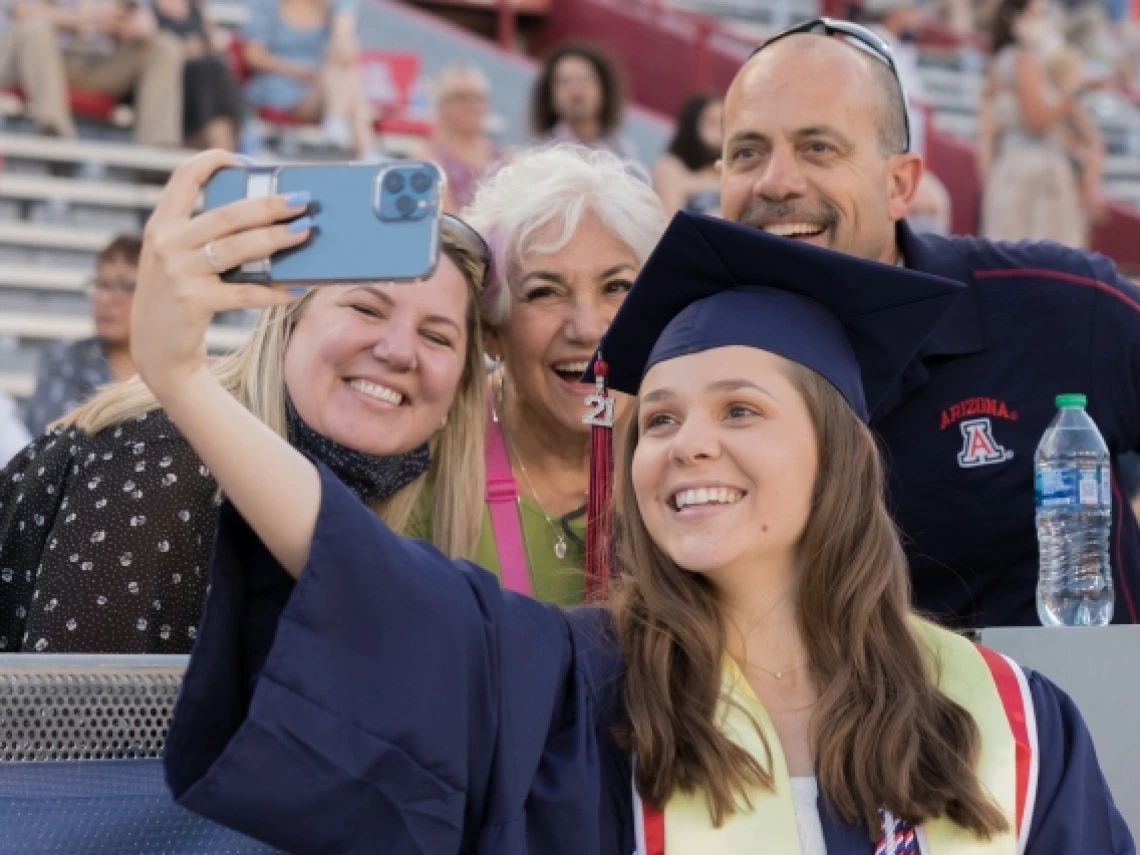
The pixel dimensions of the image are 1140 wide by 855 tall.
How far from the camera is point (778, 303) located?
2.69 meters

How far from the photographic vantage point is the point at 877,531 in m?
2.70

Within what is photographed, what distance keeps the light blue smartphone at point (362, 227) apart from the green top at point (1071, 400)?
5.68ft

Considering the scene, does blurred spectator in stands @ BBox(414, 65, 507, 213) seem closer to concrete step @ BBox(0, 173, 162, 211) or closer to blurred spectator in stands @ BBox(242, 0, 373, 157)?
blurred spectator in stands @ BBox(242, 0, 373, 157)

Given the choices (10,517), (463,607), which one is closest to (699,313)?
(463,607)

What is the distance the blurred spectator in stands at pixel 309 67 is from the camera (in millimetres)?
9984

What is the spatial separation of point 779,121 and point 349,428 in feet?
3.82

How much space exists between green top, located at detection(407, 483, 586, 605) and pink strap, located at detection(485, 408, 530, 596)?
12 millimetres

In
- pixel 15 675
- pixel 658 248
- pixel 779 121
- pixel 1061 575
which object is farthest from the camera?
pixel 779 121

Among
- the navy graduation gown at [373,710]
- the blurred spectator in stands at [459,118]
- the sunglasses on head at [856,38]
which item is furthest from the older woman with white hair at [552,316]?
the blurred spectator in stands at [459,118]

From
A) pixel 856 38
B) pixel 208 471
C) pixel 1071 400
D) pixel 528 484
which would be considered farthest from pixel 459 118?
pixel 208 471

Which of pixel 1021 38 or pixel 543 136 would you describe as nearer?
pixel 543 136

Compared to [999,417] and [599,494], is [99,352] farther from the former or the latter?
[999,417]

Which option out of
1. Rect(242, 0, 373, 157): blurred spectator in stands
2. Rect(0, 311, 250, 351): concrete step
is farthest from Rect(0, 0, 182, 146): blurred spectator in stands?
Rect(0, 311, 250, 351): concrete step

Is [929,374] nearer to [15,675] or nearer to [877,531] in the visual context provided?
[877,531]
